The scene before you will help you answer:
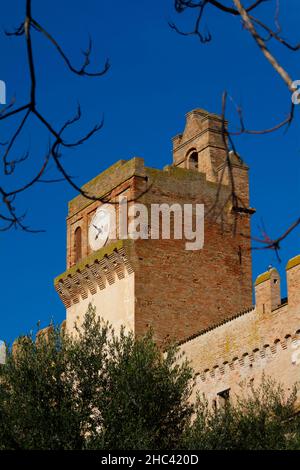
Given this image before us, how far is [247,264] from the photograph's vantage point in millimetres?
27516

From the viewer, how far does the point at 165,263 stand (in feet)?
84.8

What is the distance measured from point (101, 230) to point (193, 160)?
13.3 ft

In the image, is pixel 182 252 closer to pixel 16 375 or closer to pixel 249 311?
pixel 249 311

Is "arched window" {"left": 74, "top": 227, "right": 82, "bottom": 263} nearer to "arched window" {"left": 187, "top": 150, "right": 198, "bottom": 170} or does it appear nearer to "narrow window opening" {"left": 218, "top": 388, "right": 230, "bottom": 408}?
"arched window" {"left": 187, "top": 150, "right": 198, "bottom": 170}

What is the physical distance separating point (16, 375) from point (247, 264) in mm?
9922

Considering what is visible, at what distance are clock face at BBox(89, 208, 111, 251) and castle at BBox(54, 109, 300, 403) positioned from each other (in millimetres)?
62

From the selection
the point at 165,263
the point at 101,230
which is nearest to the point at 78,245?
the point at 101,230

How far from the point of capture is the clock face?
26938 millimetres

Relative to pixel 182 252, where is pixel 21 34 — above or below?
below

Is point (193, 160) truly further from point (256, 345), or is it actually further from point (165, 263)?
point (256, 345)

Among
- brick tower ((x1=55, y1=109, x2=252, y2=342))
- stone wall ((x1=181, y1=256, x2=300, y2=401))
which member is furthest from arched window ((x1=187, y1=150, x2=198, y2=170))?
stone wall ((x1=181, y1=256, x2=300, y2=401))

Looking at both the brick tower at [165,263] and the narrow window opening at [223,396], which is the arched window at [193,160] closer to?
the brick tower at [165,263]

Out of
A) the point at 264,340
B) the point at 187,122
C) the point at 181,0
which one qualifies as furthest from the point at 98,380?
the point at 181,0

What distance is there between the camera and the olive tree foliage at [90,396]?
1766 centimetres
